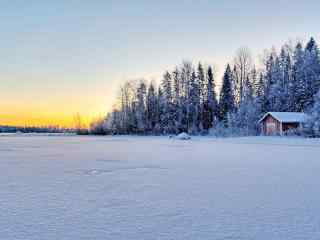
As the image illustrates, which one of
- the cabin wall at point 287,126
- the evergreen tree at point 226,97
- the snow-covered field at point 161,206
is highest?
the evergreen tree at point 226,97

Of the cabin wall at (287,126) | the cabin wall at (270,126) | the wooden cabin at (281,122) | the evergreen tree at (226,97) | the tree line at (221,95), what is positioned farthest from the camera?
the evergreen tree at (226,97)

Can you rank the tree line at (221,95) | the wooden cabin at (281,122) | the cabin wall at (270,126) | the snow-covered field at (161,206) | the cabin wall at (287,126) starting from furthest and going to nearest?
the tree line at (221,95), the cabin wall at (270,126), the cabin wall at (287,126), the wooden cabin at (281,122), the snow-covered field at (161,206)

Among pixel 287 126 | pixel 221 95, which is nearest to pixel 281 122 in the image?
pixel 287 126

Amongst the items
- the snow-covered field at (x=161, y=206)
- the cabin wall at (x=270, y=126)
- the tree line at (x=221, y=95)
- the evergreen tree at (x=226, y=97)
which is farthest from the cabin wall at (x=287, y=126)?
the snow-covered field at (x=161, y=206)

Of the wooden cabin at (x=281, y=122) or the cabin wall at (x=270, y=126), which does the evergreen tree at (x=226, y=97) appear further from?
the wooden cabin at (x=281, y=122)

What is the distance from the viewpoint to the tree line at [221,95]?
4216cm

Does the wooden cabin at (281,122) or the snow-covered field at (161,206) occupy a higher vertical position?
the wooden cabin at (281,122)

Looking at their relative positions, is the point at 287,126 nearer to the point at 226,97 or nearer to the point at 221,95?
the point at 226,97

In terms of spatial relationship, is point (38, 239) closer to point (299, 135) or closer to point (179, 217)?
point (179, 217)

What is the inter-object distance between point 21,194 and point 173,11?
1350cm

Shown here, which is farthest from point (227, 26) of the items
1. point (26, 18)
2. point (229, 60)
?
point (229, 60)

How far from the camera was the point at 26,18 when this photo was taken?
16719mm

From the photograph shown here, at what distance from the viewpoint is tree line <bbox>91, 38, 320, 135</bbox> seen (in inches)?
1660

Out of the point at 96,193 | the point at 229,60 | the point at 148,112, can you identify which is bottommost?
the point at 96,193
